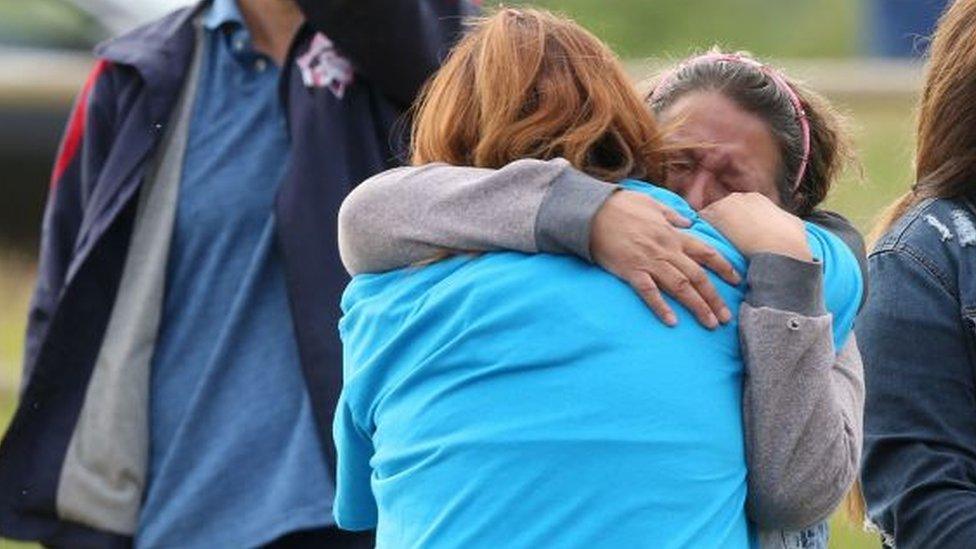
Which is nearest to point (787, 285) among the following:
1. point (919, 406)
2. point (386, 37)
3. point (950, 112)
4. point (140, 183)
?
point (919, 406)

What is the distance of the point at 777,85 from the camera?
2.83 m

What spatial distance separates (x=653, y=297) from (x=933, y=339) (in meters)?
0.65

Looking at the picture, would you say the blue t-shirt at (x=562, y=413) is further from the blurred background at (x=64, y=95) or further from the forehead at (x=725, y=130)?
the blurred background at (x=64, y=95)

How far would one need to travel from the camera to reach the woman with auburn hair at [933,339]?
10.1 ft

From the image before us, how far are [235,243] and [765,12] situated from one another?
10.2 m

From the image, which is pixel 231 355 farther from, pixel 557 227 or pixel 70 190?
pixel 557 227

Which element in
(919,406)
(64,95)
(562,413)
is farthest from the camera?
(64,95)

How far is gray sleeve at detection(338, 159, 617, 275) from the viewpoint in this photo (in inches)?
104

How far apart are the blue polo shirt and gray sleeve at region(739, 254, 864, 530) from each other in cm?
132

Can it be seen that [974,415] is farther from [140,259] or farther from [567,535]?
[140,259]

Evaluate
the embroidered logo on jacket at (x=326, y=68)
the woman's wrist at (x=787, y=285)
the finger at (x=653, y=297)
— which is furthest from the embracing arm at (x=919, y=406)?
the embroidered logo on jacket at (x=326, y=68)

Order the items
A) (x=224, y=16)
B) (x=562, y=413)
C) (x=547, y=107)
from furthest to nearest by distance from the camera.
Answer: (x=224, y=16) < (x=547, y=107) < (x=562, y=413)

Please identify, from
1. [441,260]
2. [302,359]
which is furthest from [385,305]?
[302,359]

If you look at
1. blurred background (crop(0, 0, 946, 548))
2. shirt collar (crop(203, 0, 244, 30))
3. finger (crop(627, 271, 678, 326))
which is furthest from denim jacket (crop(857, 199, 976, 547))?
blurred background (crop(0, 0, 946, 548))
